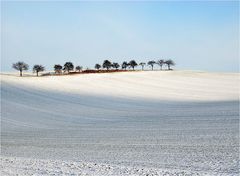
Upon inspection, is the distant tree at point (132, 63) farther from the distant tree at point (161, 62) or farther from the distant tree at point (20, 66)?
the distant tree at point (20, 66)

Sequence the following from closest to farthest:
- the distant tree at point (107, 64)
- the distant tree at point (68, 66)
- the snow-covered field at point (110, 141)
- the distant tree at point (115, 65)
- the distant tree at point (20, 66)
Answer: the snow-covered field at point (110, 141) → the distant tree at point (20, 66) → the distant tree at point (68, 66) → the distant tree at point (107, 64) → the distant tree at point (115, 65)

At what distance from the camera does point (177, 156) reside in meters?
10.6

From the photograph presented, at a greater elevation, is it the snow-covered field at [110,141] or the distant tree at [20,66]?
the distant tree at [20,66]

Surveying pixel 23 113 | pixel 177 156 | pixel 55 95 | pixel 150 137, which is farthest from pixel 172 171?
pixel 55 95

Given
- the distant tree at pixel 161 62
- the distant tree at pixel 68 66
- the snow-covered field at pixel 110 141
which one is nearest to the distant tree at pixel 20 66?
the distant tree at pixel 68 66

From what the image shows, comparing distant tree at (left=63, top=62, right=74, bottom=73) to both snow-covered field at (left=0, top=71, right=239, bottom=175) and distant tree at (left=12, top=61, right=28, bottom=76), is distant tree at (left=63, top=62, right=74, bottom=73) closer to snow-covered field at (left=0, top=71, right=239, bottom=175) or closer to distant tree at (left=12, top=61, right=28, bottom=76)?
distant tree at (left=12, top=61, right=28, bottom=76)

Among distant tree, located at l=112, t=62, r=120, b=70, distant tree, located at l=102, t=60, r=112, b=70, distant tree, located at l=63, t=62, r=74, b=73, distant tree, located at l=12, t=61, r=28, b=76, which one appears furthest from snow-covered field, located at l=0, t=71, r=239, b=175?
distant tree, located at l=112, t=62, r=120, b=70

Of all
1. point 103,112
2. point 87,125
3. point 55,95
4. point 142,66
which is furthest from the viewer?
point 142,66

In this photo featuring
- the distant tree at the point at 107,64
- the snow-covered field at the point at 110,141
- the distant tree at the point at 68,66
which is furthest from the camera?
the distant tree at the point at 107,64

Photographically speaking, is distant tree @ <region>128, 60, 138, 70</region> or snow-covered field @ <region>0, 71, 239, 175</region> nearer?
snow-covered field @ <region>0, 71, 239, 175</region>

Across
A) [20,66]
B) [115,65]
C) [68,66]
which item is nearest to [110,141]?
[20,66]

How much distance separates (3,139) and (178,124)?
6748 millimetres

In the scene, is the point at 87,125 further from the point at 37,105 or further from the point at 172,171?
the point at 172,171

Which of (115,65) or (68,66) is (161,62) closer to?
(115,65)
